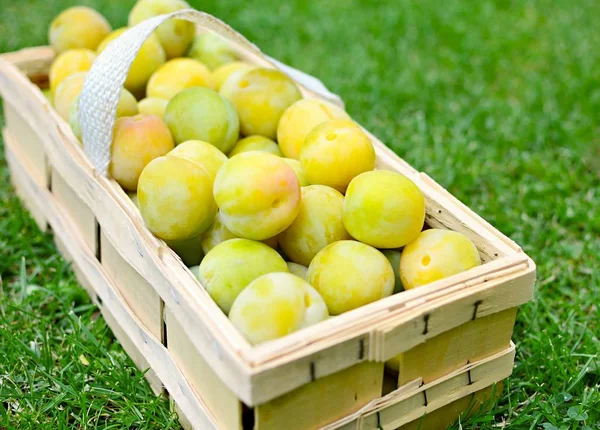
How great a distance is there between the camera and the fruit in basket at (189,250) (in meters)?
1.50

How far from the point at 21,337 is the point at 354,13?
8.57ft

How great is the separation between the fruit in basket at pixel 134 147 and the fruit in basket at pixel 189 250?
217mm

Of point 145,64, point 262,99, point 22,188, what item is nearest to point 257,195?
point 262,99

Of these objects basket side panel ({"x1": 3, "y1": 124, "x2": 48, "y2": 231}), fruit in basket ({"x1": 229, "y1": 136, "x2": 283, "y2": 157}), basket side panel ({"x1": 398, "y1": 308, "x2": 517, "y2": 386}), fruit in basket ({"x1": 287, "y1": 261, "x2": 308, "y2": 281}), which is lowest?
basket side panel ({"x1": 3, "y1": 124, "x2": 48, "y2": 231})

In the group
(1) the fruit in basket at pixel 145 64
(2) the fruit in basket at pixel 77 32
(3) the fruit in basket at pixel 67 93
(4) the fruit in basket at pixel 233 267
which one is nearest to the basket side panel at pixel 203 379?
(4) the fruit in basket at pixel 233 267

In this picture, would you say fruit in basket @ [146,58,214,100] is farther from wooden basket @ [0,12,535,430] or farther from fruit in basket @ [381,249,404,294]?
fruit in basket @ [381,249,404,294]

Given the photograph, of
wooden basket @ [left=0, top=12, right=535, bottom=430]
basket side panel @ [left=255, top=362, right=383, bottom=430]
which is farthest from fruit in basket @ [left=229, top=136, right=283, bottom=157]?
basket side panel @ [left=255, top=362, right=383, bottom=430]

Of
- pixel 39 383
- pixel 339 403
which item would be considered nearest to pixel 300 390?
pixel 339 403

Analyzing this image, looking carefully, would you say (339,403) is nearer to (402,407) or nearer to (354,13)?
(402,407)

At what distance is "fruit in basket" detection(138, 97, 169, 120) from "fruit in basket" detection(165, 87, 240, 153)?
0.08m

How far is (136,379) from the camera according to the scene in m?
1.56

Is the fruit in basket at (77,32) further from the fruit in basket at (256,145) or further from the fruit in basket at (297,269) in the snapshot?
the fruit in basket at (297,269)

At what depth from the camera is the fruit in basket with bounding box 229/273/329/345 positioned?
1.19 meters

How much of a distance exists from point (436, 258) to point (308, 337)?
0.34 meters
